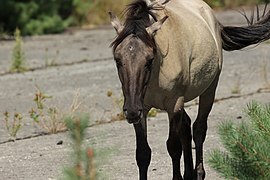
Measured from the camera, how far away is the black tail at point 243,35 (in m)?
8.55

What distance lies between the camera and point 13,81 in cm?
1388

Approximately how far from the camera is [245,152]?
4.86m

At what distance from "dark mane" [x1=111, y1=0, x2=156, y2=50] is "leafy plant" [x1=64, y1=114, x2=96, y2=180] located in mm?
2904

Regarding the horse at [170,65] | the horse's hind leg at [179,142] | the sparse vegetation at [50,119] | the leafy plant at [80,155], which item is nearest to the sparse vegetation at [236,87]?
the sparse vegetation at [50,119]

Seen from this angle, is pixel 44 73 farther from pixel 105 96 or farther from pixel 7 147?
pixel 7 147

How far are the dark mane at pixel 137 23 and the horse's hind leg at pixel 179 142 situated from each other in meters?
0.75

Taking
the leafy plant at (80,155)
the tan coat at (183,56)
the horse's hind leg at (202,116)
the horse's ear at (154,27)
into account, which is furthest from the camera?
the horse's hind leg at (202,116)

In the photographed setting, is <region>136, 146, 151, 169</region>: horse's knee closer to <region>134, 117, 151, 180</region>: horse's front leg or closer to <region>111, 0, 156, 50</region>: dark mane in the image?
<region>134, 117, 151, 180</region>: horse's front leg

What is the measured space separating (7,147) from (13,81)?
449 centimetres

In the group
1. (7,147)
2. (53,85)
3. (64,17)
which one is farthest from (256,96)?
(64,17)

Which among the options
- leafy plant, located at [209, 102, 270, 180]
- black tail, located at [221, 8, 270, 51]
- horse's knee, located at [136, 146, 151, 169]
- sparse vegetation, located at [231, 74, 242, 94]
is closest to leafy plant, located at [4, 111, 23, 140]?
black tail, located at [221, 8, 270, 51]

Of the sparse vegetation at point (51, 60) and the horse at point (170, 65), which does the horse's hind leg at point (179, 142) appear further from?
the sparse vegetation at point (51, 60)

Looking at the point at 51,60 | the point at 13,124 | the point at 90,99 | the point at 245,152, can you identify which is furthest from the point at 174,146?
the point at 51,60

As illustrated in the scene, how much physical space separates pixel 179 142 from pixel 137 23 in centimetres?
121
